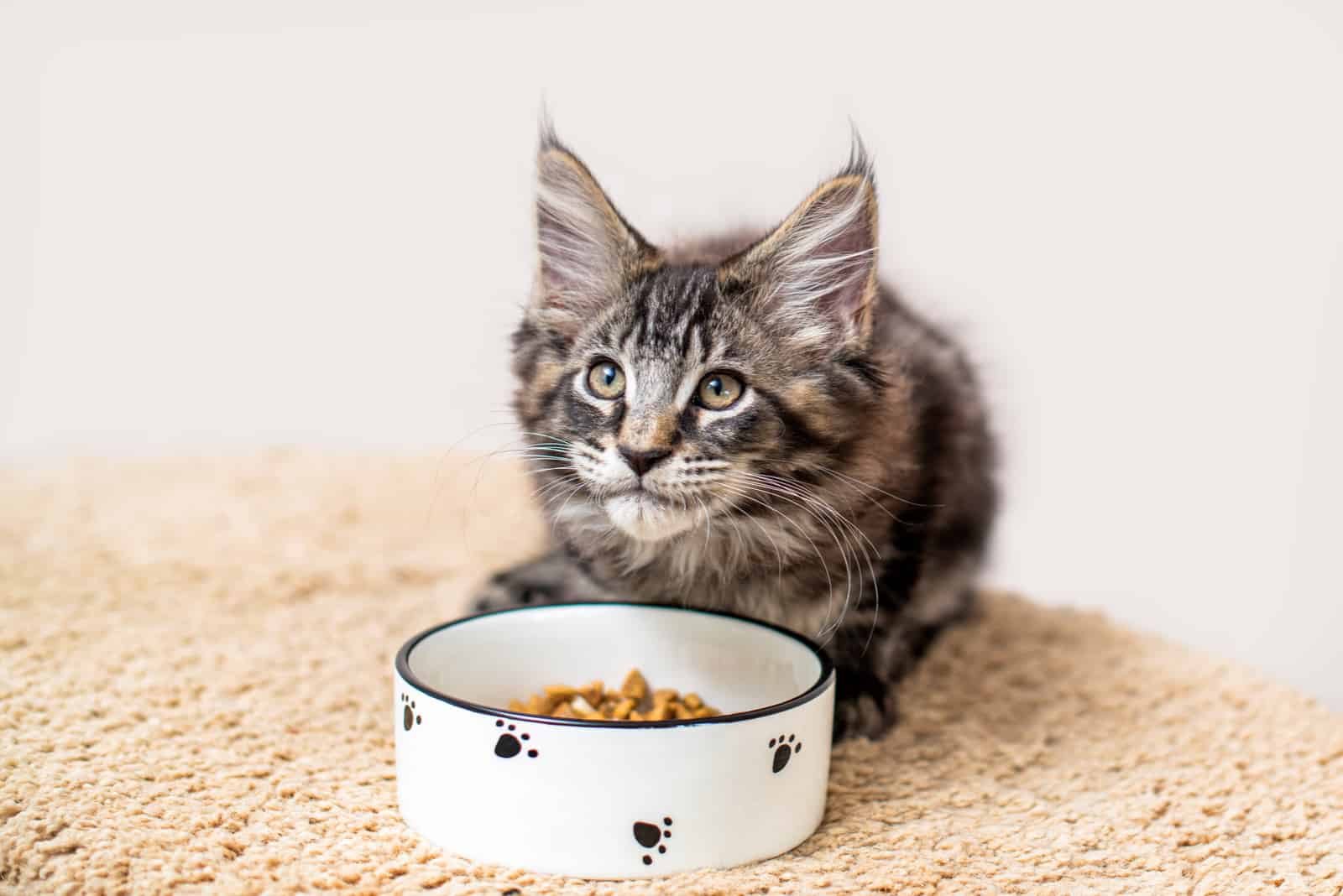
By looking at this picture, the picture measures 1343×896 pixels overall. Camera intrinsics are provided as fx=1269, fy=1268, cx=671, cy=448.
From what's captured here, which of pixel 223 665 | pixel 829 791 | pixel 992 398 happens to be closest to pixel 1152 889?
pixel 829 791

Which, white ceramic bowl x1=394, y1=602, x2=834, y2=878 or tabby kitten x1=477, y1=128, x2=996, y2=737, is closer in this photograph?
white ceramic bowl x1=394, y1=602, x2=834, y2=878

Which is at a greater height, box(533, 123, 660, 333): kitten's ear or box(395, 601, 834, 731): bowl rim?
box(533, 123, 660, 333): kitten's ear

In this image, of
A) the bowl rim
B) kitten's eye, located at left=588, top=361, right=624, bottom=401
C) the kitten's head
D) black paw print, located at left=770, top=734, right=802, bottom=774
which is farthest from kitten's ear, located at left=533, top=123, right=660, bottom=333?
black paw print, located at left=770, top=734, right=802, bottom=774

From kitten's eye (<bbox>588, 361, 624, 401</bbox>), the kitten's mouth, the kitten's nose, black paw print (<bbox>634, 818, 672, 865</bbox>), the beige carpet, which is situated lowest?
the beige carpet

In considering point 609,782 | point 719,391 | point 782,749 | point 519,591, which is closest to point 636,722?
point 609,782

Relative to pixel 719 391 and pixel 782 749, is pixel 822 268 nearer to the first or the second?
pixel 719 391

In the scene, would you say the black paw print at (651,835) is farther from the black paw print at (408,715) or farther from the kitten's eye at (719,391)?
the kitten's eye at (719,391)

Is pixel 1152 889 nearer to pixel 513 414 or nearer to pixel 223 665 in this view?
pixel 513 414

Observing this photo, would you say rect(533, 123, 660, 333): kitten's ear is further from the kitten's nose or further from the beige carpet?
the beige carpet
